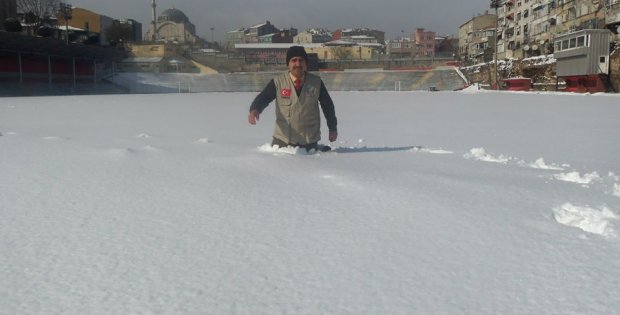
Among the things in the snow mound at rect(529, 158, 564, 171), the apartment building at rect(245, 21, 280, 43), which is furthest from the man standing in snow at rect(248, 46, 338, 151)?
the apartment building at rect(245, 21, 280, 43)

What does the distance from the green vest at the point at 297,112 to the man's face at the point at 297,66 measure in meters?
0.11

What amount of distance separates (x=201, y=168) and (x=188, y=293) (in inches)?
108

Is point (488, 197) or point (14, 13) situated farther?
point (14, 13)

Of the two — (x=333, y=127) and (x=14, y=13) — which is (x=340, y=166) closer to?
(x=333, y=127)

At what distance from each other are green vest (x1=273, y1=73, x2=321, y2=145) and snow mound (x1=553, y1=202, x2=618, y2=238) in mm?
3315

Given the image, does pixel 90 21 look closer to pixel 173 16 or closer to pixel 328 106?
pixel 173 16

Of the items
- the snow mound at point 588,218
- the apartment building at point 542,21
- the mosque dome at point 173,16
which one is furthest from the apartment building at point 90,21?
the snow mound at point 588,218

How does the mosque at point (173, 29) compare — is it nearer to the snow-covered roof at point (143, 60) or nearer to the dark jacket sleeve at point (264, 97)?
the snow-covered roof at point (143, 60)

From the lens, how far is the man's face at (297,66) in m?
6.00

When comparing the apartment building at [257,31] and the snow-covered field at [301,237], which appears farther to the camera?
the apartment building at [257,31]

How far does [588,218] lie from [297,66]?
383 centimetres

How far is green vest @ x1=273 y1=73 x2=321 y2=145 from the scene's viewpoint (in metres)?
6.04

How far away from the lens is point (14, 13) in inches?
2008

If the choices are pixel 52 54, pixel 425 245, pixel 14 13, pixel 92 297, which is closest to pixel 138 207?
pixel 92 297
